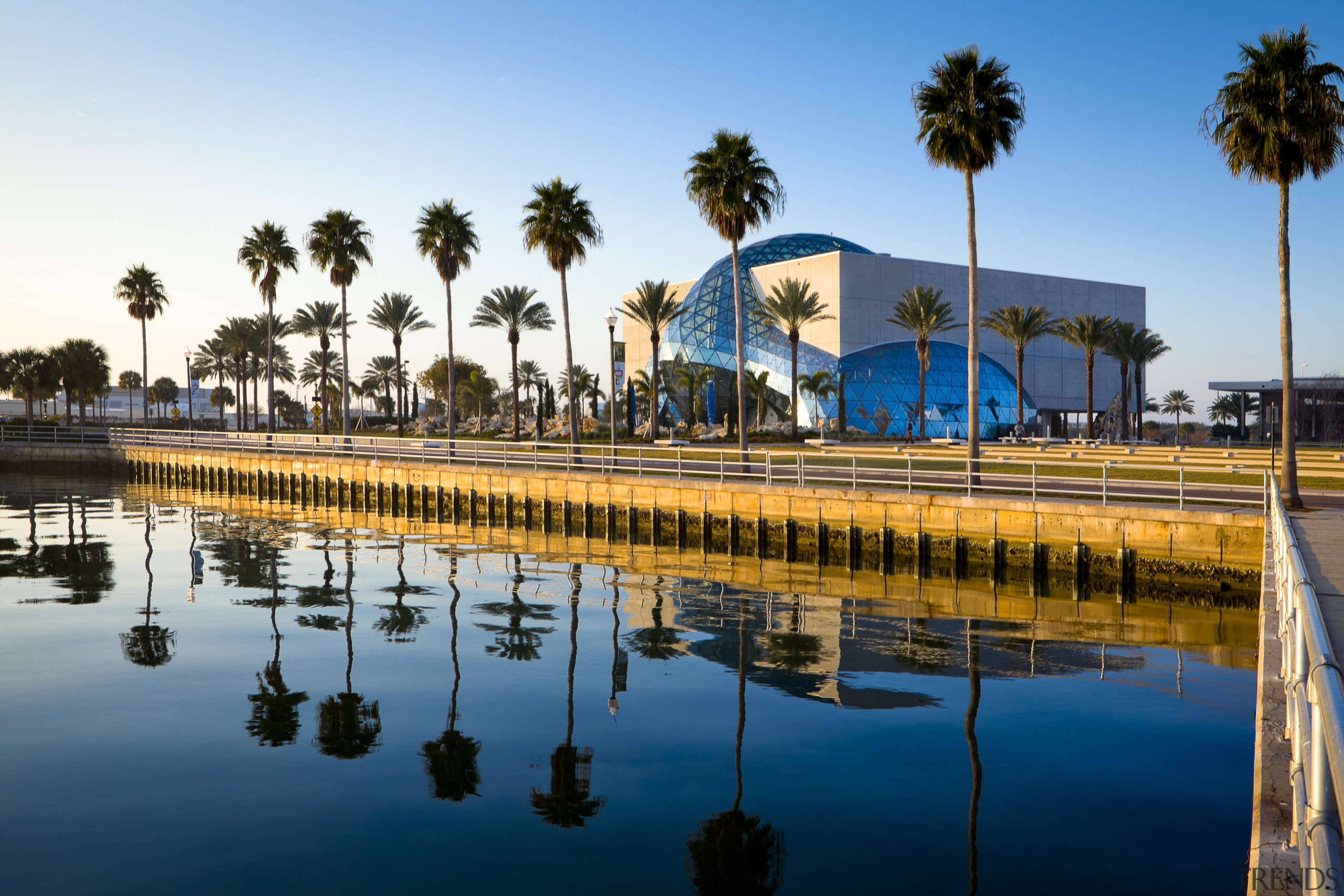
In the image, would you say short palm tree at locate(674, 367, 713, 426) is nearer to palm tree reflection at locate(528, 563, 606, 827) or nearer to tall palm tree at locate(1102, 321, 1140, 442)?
tall palm tree at locate(1102, 321, 1140, 442)

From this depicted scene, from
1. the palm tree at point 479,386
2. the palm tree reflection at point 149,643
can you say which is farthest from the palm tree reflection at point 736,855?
the palm tree at point 479,386

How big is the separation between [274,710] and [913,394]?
233 ft

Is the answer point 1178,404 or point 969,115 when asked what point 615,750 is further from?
point 1178,404

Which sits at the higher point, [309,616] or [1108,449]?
[1108,449]

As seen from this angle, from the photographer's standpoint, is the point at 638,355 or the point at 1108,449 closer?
the point at 1108,449

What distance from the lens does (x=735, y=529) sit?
1067 inches

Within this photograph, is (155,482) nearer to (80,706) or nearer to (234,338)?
(234,338)

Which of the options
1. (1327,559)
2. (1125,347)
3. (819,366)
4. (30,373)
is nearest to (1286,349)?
(1327,559)

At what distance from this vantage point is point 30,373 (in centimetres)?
8675

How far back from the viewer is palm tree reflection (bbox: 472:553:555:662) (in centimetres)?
1557

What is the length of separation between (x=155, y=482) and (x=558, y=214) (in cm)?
3440

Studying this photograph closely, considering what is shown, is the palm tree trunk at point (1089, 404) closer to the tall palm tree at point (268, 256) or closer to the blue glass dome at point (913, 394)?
the blue glass dome at point (913, 394)

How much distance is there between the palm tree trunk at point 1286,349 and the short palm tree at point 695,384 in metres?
52.9

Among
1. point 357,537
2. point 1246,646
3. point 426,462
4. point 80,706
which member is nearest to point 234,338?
point 426,462
